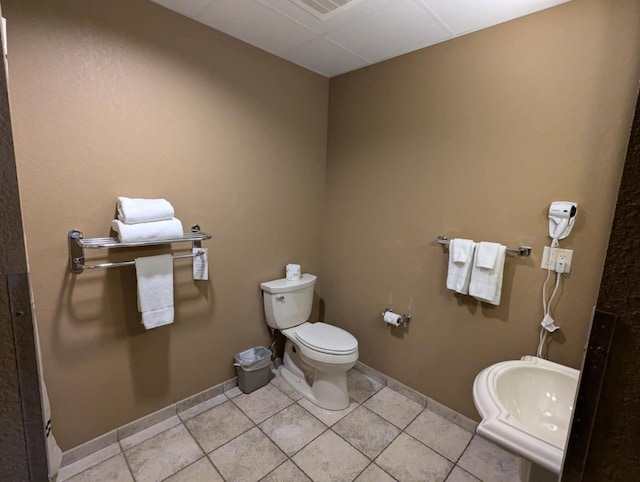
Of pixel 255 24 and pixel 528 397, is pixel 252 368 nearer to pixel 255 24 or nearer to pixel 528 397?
pixel 528 397

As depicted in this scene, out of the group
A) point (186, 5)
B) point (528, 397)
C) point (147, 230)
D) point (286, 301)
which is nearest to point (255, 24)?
point (186, 5)

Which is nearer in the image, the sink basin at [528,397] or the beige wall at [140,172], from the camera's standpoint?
the sink basin at [528,397]

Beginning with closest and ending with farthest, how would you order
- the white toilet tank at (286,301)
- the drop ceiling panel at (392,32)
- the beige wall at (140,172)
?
the beige wall at (140,172)
the drop ceiling panel at (392,32)
the white toilet tank at (286,301)

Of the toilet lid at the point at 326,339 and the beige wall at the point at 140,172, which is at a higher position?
the beige wall at the point at 140,172

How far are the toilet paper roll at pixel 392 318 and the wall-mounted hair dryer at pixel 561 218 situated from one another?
1029 mm

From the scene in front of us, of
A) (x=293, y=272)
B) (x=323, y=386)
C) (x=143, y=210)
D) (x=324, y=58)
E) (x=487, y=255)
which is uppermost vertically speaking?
(x=324, y=58)

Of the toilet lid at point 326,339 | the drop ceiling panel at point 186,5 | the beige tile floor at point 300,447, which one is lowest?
the beige tile floor at point 300,447

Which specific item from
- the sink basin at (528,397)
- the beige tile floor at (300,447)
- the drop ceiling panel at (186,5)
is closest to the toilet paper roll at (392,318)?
the beige tile floor at (300,447)

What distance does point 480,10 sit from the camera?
5.20ft

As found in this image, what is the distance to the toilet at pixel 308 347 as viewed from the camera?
6.71 ft

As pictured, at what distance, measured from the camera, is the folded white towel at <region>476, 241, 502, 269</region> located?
5.55 feet

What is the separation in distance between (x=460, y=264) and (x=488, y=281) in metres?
0.18

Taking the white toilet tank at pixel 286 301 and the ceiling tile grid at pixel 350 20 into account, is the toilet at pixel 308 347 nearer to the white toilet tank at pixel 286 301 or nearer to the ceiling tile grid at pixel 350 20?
the white toilet tank at pixel 286 301

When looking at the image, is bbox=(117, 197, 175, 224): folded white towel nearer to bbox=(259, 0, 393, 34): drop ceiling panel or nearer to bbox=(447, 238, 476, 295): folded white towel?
bbox=(259, 0, 393, 34): drop ceiling panel
